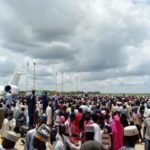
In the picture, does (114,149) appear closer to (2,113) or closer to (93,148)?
(93,148)

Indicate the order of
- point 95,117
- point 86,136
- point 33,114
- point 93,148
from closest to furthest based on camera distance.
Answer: point 93,148 → point 86,136 → point 95,117 → point 33,114

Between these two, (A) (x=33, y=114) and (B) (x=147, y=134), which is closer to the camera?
(B) (x=147, y=134)

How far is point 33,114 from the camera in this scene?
2253 centimetres

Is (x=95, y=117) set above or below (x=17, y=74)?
below

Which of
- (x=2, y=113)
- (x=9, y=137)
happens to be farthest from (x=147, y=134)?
(x=2, y=113)

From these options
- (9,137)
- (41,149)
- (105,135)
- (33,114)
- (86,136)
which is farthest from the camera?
(33,114)

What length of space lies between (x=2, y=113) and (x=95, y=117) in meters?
8.97

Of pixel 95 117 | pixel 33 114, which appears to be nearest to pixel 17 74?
pixel 33 114

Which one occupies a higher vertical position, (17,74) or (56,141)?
(17,74)

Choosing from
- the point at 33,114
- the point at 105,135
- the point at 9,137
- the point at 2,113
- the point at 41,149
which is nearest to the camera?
the point at 9,137

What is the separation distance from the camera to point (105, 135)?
34.2 feet

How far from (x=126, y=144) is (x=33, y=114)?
16.8 meters

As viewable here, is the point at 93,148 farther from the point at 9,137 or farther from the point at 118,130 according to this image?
the point at 118,130

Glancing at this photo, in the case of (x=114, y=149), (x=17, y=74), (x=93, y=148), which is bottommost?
(x=114, y=149)
